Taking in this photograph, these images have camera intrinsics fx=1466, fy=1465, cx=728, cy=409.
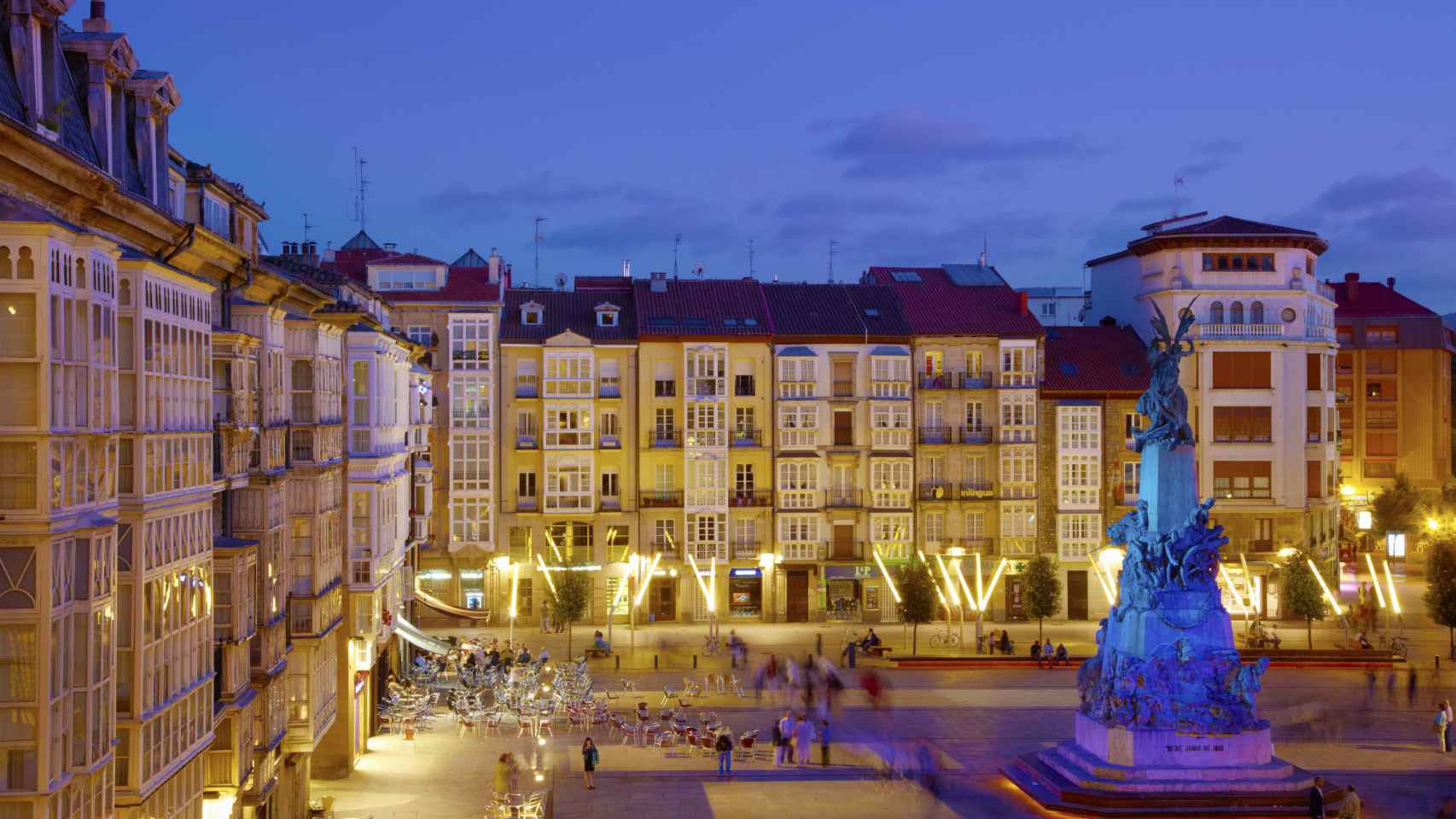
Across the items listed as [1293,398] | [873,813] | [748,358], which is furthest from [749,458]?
[873,813]

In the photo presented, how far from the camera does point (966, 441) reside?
68062 mm

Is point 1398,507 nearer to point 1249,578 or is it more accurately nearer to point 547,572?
point 1249,578

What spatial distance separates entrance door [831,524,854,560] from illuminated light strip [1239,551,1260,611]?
1755cm

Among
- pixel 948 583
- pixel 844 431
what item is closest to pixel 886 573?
pixel 948 583

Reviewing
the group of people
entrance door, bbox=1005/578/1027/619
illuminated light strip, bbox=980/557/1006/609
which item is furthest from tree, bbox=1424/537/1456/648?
illuminated light strip, bbox=980/557/1006/609

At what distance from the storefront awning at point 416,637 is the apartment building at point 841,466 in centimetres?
2235

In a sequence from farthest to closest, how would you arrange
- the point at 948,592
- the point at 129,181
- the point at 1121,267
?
the point at 1121,267
the point at 948,592
the point at 129,181

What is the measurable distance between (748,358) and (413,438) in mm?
23515

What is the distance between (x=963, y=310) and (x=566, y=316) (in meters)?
18.9

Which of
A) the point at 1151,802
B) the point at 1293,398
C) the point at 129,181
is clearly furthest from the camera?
the point at 1293,398

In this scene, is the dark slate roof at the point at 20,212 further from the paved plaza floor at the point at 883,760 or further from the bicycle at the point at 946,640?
the bicycle at the point at 946,640

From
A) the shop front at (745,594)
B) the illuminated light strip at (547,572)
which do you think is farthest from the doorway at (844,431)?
the illuminated light strip at (547,572)

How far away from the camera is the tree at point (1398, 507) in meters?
88.6

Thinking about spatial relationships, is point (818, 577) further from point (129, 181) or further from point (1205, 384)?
point (129, 181)
